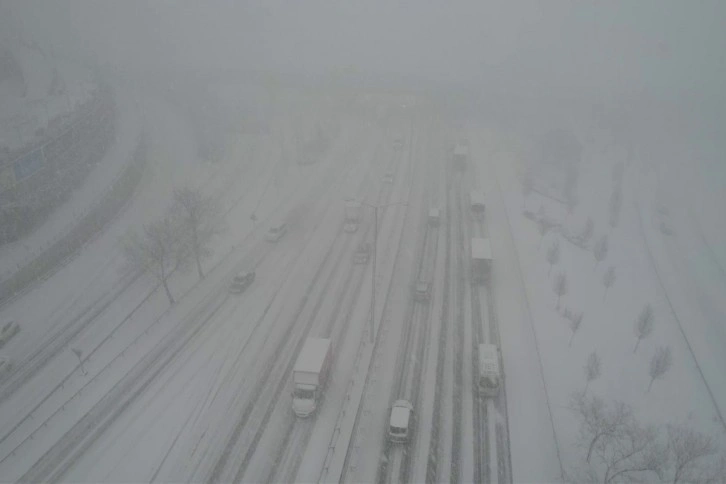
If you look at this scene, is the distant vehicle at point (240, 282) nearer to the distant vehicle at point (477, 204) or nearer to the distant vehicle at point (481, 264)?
the distant vehicle at point (481, 264)

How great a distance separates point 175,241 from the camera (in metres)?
42.5

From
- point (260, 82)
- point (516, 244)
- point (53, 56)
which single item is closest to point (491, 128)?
point (516, 244)

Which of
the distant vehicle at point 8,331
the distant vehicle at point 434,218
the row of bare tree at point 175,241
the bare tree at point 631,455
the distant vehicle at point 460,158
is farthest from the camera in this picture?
the distant vehicle at point 460,158

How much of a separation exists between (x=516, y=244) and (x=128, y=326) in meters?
39.3

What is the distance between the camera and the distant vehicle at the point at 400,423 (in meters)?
27.2

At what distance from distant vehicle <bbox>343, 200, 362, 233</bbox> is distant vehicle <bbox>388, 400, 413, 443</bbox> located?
28141 mm

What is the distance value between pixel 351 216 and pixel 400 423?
1211 inches

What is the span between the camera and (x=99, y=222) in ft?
175

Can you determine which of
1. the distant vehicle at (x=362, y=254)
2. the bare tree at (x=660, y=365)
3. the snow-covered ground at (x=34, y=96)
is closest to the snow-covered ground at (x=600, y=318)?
the bare tree at (x=660, y=365)

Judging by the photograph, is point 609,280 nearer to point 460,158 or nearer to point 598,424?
point 598,424

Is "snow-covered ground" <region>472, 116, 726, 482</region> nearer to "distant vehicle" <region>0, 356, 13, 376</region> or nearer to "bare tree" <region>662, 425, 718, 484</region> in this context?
"bare tree" <region>662, 425, 718, 484</region>

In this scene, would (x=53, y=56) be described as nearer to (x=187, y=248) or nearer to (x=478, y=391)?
(x=187, y=248)

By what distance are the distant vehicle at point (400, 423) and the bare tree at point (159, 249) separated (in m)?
23.9

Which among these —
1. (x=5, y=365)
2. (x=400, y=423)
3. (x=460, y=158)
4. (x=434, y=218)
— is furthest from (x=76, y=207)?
(x=460, y=158)
